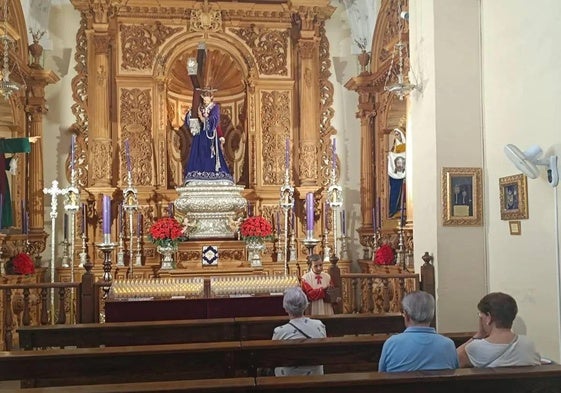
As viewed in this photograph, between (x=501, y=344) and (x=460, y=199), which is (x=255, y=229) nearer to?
(x=460, y=199)

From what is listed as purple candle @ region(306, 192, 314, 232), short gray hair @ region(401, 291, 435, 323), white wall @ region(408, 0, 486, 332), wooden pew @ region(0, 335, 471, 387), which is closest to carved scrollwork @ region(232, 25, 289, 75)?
purple candle @ region(306, 192, 314, 232)

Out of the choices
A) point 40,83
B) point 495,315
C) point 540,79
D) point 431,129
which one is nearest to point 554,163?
point 540,79

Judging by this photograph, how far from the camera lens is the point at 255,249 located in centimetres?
1062

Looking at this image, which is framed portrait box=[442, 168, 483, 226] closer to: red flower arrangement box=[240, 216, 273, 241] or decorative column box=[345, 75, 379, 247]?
red flower arrangement box=[240, 216, 273, 241]

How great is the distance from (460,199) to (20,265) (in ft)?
22.0

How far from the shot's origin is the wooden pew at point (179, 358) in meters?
4.07

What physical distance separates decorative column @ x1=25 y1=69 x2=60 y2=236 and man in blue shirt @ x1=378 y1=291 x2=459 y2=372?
8925 mm

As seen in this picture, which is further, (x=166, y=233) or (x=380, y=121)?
(x=380, y=121)

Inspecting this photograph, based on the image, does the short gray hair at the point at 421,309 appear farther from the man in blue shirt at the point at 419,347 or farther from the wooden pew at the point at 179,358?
the wooden pew at the point at 179,358

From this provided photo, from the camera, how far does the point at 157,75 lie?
37.7ft

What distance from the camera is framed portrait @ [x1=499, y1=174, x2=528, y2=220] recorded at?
20.0 ft

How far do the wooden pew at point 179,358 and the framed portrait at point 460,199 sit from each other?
2.86 m

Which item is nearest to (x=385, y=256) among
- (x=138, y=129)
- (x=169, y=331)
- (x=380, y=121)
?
(x=380, y=121)

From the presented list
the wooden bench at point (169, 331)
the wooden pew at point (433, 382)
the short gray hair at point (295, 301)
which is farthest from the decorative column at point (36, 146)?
the wooden pew at point (433, 382)
